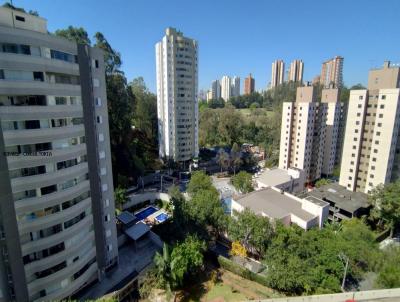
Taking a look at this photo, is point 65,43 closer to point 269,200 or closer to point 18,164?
point 18,164

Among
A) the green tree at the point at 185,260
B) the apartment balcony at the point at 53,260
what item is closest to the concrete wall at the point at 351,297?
the green tree at the point at 185,260

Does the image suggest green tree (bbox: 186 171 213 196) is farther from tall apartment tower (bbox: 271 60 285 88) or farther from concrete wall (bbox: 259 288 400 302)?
Result: tall apartment tower (bbox: 271 60 285 88)

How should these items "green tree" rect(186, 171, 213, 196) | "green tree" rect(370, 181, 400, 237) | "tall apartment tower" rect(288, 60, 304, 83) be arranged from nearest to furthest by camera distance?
"green tree" rect(370, 181, 400, 237), "green tree" rect(186, 171, 213, 196), "tall apartment tower" rect(288, 60, 304, 83)

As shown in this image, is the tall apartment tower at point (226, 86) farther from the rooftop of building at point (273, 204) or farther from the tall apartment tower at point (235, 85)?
the rooftop of building at point (273, 204)

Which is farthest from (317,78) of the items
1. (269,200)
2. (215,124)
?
(269,200)

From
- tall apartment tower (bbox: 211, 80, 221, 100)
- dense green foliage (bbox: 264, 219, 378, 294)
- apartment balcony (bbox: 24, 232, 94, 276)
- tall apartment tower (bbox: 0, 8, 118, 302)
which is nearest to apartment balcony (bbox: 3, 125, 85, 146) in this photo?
tall apartment tower (bbox: 0, 8, 118, 302)

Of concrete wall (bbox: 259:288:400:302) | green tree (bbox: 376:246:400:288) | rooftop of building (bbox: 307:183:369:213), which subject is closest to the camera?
concrete wall (bbox: 259:288:400:302)
